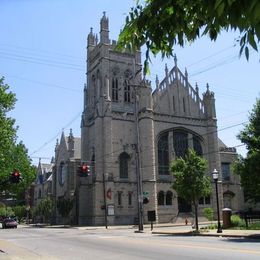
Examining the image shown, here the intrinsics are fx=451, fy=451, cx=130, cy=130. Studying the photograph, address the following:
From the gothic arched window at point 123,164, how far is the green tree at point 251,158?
115 ft

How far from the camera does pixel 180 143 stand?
65.6 metres

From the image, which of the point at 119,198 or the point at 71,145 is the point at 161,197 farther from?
the point at 71,145

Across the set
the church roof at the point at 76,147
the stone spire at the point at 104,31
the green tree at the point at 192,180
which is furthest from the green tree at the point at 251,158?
the church roof at the point at 76,147

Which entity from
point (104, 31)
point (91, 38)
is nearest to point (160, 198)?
point (104, 31)

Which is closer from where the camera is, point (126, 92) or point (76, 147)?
point (126, 92)

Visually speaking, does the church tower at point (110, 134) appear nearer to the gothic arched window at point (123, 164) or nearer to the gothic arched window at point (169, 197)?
the gothic arched window at point (123, 164)

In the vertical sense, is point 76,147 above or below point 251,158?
above

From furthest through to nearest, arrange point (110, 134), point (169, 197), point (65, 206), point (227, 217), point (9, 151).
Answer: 1. point (65, 206)
2. point (169, 197)
3. point (110, 134)
4. point (9, 151)
5. point (227, 217)

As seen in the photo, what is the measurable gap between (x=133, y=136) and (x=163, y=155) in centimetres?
502

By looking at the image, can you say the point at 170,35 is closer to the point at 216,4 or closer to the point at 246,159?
the point at 216,4

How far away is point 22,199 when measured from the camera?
122m

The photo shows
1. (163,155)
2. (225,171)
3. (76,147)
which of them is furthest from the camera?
(76,147)

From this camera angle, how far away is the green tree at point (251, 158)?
84.2 feet

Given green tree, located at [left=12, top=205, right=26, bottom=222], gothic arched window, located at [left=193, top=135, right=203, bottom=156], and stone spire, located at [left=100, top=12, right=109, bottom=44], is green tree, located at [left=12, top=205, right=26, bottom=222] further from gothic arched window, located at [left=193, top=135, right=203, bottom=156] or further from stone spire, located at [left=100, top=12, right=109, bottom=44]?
stone spire, located at [left=100, top=12, right=109, bottom=44]
